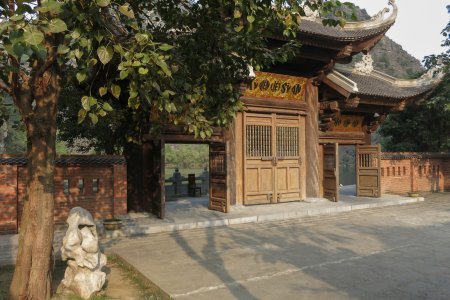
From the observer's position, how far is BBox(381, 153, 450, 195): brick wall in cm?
1428

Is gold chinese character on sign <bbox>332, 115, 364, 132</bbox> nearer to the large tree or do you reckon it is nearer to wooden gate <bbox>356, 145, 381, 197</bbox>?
wooden gate <bbox>356, 145, 381, 197</bbox>

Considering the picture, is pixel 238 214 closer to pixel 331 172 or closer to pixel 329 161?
pixel 331 172

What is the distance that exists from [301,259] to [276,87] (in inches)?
252

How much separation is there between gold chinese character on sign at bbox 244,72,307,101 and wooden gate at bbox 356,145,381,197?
302 centimetres

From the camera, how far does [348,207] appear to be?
1075 centimetres

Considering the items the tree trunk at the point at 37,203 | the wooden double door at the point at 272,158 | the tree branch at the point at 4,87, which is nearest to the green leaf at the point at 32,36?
the tree trunk at the point at 37,203

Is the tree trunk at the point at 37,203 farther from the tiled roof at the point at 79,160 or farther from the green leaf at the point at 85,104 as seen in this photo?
the tiled roof at the point at 79,160

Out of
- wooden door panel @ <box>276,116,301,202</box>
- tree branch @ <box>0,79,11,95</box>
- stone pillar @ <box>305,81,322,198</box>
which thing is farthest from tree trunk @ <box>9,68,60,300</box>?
stone pillar @ <box>305,81,322,198</box>

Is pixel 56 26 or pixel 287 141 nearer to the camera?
pixel 56 26

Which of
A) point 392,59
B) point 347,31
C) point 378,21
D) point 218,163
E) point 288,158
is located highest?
point 392,59

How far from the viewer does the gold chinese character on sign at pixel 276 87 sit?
10.6 m

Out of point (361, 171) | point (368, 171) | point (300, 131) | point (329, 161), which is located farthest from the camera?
point (361, 171)

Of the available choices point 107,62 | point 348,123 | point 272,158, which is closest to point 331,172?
point 272,158

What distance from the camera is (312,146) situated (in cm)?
1165
